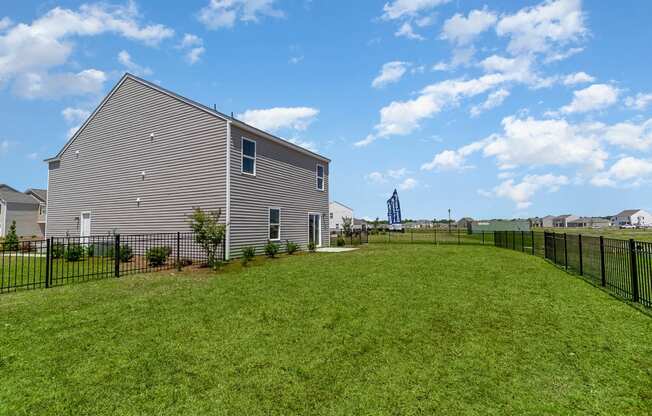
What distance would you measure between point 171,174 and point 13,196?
36.0 m

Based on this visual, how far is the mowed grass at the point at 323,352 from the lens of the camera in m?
3.46

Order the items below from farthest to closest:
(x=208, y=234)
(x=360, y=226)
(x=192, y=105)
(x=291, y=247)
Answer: (x=360, y=226) < (x=291, y=247) < (x=192, y=105) < (x=208, y=234)

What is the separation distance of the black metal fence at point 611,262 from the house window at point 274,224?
12.4 meters

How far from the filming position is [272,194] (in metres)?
17.1

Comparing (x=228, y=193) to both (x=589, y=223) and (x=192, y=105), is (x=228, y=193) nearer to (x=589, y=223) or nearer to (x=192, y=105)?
(x=192, y=105)

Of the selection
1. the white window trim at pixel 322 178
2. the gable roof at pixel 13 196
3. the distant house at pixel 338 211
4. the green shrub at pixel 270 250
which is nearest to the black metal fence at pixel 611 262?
the green shrub at pixel 270 250

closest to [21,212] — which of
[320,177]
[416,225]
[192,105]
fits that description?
[192,105]

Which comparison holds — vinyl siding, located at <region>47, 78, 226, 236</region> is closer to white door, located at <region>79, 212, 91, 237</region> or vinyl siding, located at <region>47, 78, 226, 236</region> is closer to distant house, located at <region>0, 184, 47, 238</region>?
white door, located at <region>79, 212, 91, 237</region>

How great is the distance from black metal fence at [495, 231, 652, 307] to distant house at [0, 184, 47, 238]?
45.6 m

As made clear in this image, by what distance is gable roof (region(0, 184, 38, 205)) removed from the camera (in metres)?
37.1

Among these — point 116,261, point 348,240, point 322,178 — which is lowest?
point 348,240

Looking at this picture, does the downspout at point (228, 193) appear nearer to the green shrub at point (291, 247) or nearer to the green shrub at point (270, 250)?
the green shrub at point (270, 250)

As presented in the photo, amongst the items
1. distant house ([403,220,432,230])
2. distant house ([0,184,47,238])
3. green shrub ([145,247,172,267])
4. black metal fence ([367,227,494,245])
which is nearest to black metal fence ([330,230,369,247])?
black metal fence ([367,227,494,245])

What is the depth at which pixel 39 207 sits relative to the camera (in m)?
39.1
